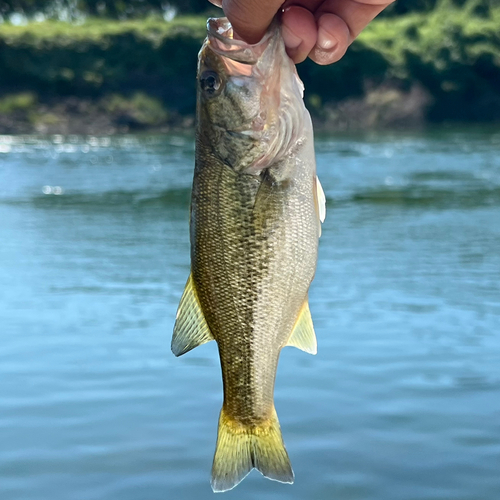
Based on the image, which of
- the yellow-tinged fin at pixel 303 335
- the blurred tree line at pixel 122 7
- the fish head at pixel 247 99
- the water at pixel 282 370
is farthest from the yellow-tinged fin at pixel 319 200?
the blurred tree line at pixel 122 7

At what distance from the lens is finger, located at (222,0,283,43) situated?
2896 millimetres

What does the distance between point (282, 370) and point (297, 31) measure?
5587 mm

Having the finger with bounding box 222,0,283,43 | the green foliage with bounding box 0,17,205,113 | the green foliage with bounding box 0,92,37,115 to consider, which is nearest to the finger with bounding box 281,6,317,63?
the finger with bounding box 222,0,283,43

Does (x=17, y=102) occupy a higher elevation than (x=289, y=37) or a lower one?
higher

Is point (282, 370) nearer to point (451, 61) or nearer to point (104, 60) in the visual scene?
point (104, 60)

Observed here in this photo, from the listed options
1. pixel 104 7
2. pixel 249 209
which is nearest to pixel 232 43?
pixel 249 209

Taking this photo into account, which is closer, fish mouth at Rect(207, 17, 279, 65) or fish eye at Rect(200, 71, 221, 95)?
fish mouth at Rect(207, 17, 279, 65)

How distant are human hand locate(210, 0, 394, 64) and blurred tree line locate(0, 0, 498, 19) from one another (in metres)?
70.6

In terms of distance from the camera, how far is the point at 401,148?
37.1m

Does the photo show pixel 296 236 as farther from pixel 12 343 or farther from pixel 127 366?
pixel 12 343

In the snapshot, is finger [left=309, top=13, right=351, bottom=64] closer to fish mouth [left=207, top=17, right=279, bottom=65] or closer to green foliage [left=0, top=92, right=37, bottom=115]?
fish mouth [left=207, top=17, right=279, bottom=65]

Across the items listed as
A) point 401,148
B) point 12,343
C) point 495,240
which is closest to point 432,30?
point 401,148

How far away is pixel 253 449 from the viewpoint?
3.90 metres

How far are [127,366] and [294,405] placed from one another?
1783 mm
